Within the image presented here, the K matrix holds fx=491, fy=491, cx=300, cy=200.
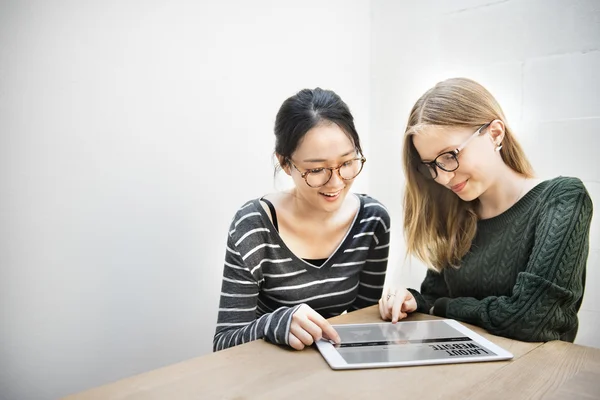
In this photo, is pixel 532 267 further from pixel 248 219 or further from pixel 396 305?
pixel 248 219

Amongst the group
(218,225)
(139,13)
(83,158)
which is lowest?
(218,225)

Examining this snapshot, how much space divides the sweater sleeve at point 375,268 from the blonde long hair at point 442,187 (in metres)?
0.07

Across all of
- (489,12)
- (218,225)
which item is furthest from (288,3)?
(218,225)

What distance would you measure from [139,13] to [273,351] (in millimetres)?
1049

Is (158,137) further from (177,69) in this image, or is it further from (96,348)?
(96,348)

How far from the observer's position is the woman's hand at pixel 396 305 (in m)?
1.18

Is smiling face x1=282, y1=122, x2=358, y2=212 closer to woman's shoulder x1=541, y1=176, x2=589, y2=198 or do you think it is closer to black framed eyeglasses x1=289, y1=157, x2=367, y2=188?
black framed eyeglasses x1=289, y1=157, x2=367, y2=188

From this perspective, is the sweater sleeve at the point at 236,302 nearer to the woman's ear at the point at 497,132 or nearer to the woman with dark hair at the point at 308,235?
the woman with dark hair at the point at 308,235

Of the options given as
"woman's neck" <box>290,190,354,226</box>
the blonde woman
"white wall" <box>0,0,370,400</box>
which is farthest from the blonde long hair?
"white wall" <box>0,0,370,400</box>

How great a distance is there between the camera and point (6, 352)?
125 cm

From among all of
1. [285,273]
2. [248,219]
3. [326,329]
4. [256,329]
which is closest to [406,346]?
[326,329]

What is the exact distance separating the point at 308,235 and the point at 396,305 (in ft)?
1.05

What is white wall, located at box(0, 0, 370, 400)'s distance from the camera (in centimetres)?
126

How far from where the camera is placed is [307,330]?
0.99 metres
